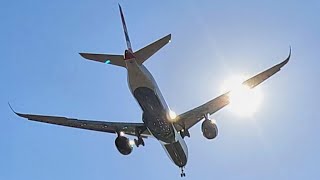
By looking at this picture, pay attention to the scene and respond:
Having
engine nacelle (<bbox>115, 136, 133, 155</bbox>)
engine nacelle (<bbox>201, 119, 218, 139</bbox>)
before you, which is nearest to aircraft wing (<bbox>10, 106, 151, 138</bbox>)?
engine nacelle (<bbox>115, 136, 133, 155</bbox>)

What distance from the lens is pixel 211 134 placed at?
58.0 m

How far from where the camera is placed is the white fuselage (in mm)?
54406

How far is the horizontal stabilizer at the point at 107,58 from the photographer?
5312cm

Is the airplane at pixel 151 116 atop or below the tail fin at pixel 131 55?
below

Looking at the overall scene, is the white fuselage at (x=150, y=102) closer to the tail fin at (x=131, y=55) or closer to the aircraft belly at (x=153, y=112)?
the aircraft belly at (x=153, y=112)

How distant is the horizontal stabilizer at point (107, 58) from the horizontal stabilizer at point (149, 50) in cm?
151

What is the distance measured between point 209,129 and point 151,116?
5874 millimetres

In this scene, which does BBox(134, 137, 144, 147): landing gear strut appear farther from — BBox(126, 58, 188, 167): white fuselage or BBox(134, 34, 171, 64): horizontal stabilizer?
BBox(134, 34, 171, 64): horizontal stabilizer

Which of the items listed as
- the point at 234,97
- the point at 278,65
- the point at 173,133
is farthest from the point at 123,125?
the point at 278,65

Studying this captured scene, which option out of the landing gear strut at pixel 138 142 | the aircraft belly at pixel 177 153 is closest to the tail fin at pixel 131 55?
the landing gear strut at pixel 138 142

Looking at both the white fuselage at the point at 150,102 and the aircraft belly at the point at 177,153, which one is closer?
the white fuselage at the point at 150,102

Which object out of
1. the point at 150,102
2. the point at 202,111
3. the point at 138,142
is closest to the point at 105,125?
the point at 138,142

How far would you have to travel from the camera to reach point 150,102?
182 feet

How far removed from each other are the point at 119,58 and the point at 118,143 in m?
9.29
